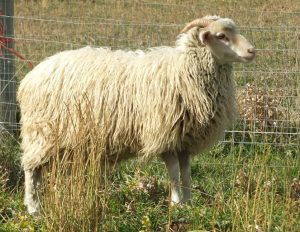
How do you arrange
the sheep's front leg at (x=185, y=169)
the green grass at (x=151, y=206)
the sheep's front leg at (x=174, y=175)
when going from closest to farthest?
the green grass at (x=151, y=206) < the sheep's front leg at (x=174, y=175) < the sheep's front leg at (x=185, y=169)

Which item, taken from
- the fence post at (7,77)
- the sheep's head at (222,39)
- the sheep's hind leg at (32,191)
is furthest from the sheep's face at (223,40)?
the fence post at (7,77)

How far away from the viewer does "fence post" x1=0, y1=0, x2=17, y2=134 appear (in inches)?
→ 254

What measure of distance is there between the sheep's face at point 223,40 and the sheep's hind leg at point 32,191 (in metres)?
1.52

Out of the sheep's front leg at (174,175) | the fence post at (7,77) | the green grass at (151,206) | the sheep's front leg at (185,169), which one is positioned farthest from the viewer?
the fence post at (7,77)

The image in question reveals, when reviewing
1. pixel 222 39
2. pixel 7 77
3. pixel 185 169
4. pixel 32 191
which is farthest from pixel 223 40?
pixel 7 77

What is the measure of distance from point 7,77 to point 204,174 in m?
1.97

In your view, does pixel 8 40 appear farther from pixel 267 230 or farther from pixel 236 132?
pixel 267 230

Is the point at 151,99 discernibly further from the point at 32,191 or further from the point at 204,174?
the point at 204,174

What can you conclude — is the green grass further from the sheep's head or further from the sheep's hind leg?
the sheep's head

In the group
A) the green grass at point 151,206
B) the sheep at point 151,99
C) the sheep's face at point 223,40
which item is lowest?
the green grass at point 151,206

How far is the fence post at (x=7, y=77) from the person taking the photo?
21.1ft

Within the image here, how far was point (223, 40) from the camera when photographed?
5.10 metres

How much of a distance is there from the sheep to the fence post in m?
1.26

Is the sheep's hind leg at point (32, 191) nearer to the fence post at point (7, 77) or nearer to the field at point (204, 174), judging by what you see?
the field at point (204, 174)
